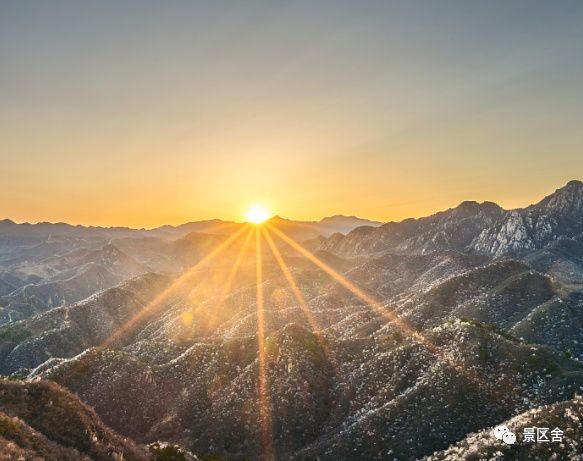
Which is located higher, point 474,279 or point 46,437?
point 46,437

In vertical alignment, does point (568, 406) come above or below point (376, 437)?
above

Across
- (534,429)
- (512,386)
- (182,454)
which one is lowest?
(512,386)

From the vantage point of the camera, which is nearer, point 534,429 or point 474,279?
point 534,429

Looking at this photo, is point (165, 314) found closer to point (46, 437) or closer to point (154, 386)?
point (154, 386)

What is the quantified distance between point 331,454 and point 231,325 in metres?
104

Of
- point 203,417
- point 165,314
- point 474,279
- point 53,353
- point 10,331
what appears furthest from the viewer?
A: point 165,314

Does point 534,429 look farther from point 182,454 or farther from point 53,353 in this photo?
point 53,353

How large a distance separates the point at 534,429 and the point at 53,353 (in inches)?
6339

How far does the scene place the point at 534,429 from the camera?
37.9 meters

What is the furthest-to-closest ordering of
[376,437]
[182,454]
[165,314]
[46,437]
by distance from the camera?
[165,314] → [376,437] → [182,454] → [46,437]

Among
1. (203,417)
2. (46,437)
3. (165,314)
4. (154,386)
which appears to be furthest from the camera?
(165,314)

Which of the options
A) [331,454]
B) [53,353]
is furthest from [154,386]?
[53,353]

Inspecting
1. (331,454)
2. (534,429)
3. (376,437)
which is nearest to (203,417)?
(331,454)

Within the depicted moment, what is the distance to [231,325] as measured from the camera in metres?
159
